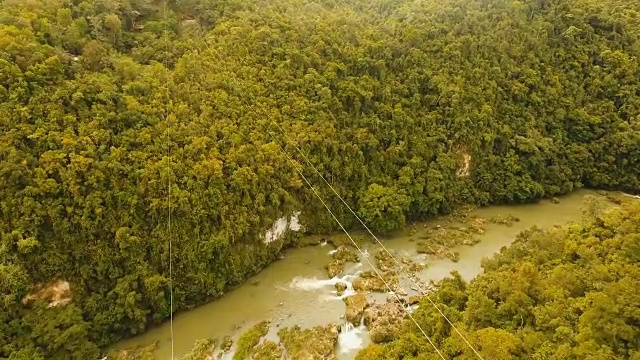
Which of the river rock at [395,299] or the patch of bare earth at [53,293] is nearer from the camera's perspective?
the patch of bare earth at [53,293]

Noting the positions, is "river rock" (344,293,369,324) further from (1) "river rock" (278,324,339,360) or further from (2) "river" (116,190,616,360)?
(1) "river rock" (278,324,339,360)

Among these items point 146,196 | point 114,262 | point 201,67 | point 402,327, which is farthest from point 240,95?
point 402,327

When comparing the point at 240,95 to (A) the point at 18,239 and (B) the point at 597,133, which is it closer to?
(A) the point at 18,239

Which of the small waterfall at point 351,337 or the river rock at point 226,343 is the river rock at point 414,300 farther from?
the river rock at point 226,343

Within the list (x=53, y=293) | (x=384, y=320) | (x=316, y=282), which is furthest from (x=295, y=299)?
(x=53, y=293)

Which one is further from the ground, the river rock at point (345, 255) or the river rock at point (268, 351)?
the river rock at point (345, 255)

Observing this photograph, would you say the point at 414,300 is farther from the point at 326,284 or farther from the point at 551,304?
the point at 551,304

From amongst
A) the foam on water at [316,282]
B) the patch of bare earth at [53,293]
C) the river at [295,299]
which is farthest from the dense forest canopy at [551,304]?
the patch of bare earth at [53,293]
